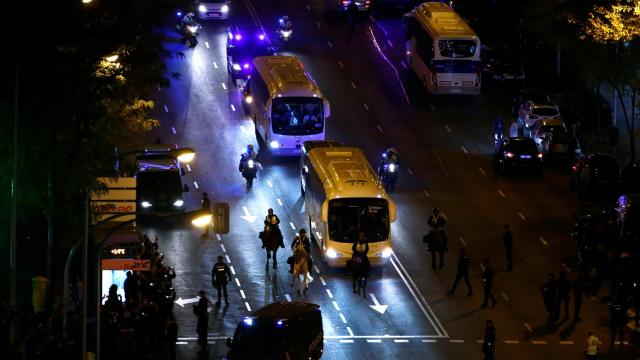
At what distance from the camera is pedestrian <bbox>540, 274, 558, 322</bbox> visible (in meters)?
47.0

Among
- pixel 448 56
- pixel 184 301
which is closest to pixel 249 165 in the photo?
pixel 184 301

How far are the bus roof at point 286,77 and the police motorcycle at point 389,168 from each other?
4.78 metres

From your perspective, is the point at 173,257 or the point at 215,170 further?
the point at 215,170

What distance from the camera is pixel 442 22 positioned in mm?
71000

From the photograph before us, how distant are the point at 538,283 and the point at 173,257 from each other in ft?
39.9

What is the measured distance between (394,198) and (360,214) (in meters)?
8.02

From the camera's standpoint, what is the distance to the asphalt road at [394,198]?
46.3 meters

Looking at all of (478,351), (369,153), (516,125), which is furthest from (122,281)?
(516,125)

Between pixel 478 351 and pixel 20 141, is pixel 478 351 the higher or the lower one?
the lower one

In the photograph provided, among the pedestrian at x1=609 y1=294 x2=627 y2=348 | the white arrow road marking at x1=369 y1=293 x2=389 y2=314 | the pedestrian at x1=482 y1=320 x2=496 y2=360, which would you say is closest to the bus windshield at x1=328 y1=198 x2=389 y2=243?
the white arrow road marking at x1=369 y1=293 x2=389 y2=314

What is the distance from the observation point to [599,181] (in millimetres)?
58938

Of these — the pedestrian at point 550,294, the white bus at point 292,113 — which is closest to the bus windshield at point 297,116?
the white bus at point 292,113

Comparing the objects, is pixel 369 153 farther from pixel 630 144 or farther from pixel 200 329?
pixel 200 329

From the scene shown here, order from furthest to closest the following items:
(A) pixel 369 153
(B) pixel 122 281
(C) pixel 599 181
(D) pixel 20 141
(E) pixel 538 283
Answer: (A) pixel 369 153
(C) pixel 599 181
(E) pixel 538 283
(B) pixel 122 281
(D) pixel 20 141
